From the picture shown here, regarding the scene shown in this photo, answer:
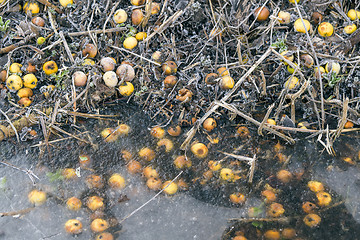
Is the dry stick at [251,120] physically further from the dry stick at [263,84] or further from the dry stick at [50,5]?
the dry stick at [50,5]

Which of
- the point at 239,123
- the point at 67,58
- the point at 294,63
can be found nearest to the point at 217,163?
the point at 239,123

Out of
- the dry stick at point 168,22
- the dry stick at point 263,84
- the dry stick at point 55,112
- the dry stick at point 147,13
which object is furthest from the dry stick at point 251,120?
the dry stick at point 55,112

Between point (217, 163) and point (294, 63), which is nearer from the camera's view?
point (217, 163)

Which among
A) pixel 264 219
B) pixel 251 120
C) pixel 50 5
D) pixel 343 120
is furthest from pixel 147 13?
pixel 264 219

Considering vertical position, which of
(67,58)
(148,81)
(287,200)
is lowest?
(287,200)

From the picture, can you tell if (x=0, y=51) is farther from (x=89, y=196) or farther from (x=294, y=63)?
(x=294, y=63)

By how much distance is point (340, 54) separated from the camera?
3139mm

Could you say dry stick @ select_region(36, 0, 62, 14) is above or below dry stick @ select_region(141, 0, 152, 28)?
above

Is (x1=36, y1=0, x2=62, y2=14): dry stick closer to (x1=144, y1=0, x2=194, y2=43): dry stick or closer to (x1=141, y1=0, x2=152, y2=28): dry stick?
(x1=141, y1=0, x2=152, y2=28): dry stick

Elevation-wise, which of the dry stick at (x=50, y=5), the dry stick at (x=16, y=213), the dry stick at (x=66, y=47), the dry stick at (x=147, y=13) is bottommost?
the dry stick at (x=16, y=213)

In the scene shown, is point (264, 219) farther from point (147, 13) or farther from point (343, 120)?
point (147, 13)

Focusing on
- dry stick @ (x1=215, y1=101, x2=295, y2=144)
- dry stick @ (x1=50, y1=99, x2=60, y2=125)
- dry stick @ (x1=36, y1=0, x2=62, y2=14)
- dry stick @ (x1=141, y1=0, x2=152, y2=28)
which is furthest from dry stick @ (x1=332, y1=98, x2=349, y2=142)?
dry stick @ (x1=36, y1=0, x2=62, y2=14)

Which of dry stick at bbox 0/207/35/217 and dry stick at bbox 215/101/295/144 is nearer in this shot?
dry stick at bbox 0/207/35/217

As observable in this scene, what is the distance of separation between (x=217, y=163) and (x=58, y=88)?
165 centimetres
